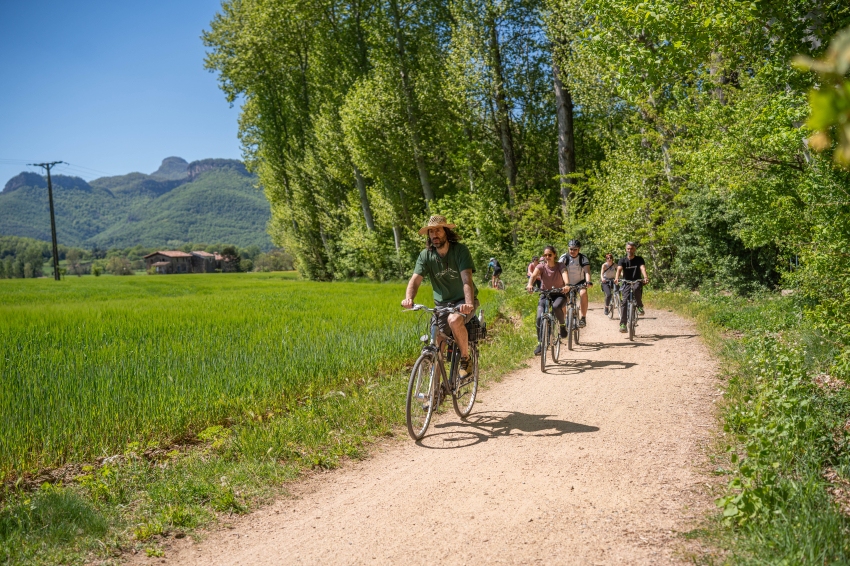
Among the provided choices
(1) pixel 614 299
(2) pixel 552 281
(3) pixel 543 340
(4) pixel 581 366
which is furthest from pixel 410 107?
(4) pixel 581 366

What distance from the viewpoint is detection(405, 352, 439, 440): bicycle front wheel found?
22.0ft

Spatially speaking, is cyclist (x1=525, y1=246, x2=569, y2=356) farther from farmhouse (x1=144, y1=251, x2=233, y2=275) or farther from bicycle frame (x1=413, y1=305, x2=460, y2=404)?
farmhouse (x1=144, y1=251, x2=233, y2=275)

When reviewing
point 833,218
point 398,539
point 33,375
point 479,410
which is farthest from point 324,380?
point 833,218

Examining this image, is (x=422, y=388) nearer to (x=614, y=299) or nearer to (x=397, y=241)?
(x=614, y=299)

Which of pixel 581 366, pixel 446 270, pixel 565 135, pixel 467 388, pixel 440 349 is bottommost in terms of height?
pixel 581 366

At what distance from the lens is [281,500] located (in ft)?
18.1

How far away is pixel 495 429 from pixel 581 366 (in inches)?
162

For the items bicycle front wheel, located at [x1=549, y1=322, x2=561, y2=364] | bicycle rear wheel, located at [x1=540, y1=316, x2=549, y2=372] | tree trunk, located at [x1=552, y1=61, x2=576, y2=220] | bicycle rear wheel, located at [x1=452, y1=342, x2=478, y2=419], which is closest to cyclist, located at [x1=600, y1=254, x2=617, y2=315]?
bicycle front wheel, located at [x1=549, y1=322, x2=561, y2=364]

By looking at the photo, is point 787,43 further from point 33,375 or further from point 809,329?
point 33,375

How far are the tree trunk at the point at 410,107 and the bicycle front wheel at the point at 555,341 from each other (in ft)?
68.0

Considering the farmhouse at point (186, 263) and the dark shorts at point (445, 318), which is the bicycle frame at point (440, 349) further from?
the farmhouse at point (186, 263)

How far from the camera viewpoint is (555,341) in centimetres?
1124

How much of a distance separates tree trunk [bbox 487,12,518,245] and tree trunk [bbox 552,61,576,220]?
273cm

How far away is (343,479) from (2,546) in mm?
2821
